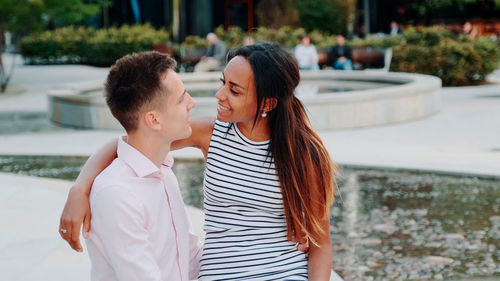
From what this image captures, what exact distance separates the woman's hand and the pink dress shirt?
0.26 feet

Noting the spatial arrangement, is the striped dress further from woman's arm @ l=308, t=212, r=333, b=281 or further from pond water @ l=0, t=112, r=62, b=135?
pond water @ l=0, t=112, r=62, b=135

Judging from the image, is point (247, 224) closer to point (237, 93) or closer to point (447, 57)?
point (237, 93)

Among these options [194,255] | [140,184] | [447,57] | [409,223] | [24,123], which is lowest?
[24,123]

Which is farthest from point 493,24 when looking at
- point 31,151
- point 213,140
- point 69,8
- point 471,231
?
point 213,140

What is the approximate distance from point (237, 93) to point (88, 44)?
107ft

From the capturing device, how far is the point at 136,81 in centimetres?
232

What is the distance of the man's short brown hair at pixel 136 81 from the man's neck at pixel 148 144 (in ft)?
0.33

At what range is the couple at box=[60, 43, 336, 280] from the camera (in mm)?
2395

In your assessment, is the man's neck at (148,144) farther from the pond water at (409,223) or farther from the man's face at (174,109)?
the pond water at (409,223)

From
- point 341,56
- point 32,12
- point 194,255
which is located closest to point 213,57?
point 341,56

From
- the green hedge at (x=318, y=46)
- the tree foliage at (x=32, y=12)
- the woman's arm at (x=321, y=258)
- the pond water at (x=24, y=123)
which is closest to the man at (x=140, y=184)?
the woman's arm at (x=321, y=258)

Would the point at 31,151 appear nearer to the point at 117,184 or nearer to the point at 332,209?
the point at 332,209

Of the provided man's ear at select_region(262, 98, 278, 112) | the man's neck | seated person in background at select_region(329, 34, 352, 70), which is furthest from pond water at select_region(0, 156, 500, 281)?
seated person in background at select_region(329, 34, 352, 70)

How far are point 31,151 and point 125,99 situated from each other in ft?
31.8
